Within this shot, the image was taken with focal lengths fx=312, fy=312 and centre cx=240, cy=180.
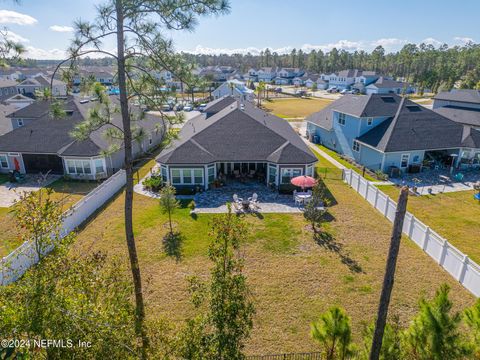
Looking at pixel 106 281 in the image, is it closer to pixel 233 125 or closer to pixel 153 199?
pixel 153 199

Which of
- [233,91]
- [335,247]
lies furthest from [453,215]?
[233,91]

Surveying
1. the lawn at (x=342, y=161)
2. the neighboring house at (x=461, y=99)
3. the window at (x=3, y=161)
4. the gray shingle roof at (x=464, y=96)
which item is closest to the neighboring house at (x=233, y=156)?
the lawn at (x=342, y=161)

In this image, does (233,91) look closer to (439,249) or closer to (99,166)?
(99,166)

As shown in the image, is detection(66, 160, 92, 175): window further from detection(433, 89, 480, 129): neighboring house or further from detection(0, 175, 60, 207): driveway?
detection(433, 89, 480, 129): neighboring house

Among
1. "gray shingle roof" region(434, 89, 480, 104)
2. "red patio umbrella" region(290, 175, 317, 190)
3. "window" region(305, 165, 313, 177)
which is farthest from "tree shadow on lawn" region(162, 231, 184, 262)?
"gray shingle roof" region(434, 89, 480, 104)

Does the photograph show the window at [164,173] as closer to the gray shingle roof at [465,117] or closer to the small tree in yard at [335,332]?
the small tree in yard at [335,332]

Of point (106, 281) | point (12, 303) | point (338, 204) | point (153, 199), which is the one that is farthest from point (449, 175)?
point (12, 303)
